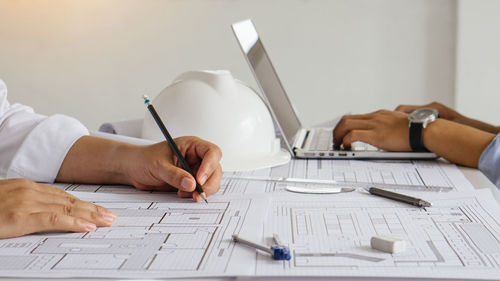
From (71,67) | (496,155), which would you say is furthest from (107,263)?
(71,67)

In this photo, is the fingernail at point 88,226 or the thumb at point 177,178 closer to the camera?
the fingernail at point 88,226

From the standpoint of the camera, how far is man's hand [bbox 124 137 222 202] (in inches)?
32.7

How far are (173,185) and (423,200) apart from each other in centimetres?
35

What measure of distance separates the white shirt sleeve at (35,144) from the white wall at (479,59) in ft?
8.13

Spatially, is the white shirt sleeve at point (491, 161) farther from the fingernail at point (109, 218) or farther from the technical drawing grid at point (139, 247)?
→ the fingernail at point (109, 218)

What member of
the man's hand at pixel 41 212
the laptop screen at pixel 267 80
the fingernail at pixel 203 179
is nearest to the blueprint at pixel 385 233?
the fingernail at pixel 203 179

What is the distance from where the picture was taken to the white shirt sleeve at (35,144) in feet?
3.06

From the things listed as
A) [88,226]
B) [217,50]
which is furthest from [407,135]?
[217,50]

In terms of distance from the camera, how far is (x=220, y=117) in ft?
3.46

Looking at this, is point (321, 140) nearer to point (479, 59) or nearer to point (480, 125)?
point (480, 125)

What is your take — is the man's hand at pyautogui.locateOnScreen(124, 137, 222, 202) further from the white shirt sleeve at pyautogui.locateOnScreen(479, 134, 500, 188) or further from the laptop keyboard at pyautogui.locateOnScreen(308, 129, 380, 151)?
the white shirt sleeve at pyautogui.locateOnScreen(479, 134, 500, 188)

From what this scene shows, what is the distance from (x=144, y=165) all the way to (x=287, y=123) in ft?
1.57

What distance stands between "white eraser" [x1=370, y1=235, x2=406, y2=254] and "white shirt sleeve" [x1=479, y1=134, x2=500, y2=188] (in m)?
0.46

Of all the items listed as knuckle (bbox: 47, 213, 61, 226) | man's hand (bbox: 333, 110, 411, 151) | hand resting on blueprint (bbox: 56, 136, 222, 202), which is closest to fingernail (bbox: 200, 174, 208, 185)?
hand resting on blueprint (bbox: 56, 136, 222, 202)
